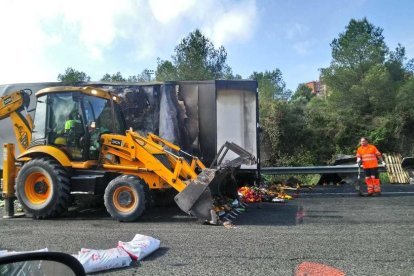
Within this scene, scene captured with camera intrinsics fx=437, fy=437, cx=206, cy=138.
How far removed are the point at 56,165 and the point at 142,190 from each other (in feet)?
6.38

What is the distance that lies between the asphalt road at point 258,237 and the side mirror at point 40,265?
124 inches

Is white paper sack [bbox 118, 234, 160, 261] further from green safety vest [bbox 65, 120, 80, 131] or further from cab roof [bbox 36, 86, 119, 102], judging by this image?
cab roof [bbox 36, 86, 119, 102]

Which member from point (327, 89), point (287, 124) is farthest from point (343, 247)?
point (327, 89)

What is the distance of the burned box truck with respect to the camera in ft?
37.1

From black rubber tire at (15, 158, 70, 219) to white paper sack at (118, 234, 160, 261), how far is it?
324 cm

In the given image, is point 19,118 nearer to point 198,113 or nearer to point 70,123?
Answer: point 70,123

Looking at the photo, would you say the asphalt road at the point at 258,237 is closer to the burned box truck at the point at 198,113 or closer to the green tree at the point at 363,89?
the burned box truck at the point at 198,113

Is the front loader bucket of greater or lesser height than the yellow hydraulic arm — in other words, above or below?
below

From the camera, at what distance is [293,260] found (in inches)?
205

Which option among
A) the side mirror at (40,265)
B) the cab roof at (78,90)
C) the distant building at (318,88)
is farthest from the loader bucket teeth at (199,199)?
the distant building at (318,88)

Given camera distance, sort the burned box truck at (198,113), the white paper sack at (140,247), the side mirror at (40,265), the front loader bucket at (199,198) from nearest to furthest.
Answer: the side mirror at (40,265), the white paper sack at (140,247), the front loader bucket at (199,198), the burned box truck at (198,113)

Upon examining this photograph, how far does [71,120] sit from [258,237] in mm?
4716

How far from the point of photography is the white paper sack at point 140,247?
5.38m

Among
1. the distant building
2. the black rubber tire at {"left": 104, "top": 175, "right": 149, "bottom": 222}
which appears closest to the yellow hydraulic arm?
the black rubber tire at {"left": 104, "top": 175, "right": 149, "bottom": 222}
